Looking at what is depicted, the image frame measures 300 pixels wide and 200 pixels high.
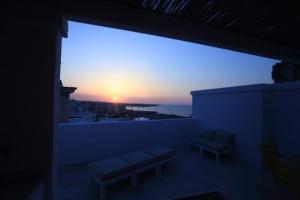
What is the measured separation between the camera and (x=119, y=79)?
7582 mm

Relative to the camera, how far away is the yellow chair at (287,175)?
7.23 feet

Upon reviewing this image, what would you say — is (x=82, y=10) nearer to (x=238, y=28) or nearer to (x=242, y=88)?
(x=238, y=28)

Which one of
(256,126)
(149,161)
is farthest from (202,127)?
(149,161)

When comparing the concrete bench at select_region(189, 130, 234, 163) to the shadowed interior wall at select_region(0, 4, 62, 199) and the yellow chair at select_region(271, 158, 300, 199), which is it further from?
the shadowed interior wall at select_region(0, 4, 62, 199)

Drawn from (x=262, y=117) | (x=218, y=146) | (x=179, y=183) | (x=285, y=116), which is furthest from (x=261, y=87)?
(x=179, y=183)

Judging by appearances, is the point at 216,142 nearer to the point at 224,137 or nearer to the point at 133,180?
the point at 224,137

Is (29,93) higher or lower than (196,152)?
higher

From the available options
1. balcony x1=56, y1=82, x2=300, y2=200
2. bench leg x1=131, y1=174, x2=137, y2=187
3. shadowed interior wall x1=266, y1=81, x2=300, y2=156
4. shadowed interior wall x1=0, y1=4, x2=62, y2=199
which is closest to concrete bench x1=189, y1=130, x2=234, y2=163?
balcony x1=56, y1=82, x2=300, y2=200

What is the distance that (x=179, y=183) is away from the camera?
11.0 feet

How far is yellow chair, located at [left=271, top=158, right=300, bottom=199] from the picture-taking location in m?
2.20

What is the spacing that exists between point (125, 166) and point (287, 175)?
2.42m

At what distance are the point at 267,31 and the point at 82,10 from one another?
2.04 metres

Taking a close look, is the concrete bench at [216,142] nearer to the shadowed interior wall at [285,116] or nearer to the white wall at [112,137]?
the white wall at [112,137]

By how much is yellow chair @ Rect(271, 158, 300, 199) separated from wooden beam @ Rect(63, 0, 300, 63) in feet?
5.00
